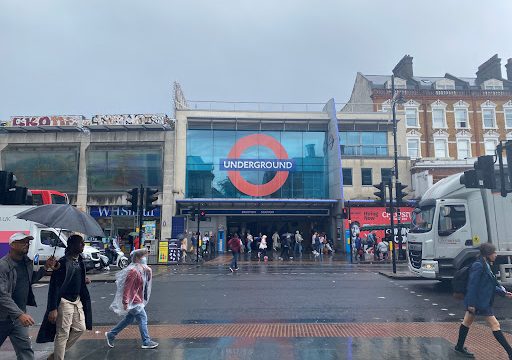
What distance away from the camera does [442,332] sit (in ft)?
23.6

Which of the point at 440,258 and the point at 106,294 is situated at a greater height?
the point at 440,258

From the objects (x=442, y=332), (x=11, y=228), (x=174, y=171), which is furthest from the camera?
(x=174, y=171)

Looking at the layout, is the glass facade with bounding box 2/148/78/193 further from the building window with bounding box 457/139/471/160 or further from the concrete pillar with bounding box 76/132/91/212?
the building window with bounding box 457/139/471/160

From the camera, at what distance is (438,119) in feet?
129

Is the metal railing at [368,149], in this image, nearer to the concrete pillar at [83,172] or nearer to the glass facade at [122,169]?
the glass facade at [122,169]

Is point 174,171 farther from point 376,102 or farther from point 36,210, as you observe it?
point 36,210

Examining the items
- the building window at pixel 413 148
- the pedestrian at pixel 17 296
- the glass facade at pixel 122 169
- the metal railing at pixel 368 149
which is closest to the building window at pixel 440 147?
the building window at pixel 413 148

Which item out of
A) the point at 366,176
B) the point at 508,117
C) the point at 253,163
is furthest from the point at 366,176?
the point at 508,117

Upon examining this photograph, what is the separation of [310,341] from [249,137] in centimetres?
2788

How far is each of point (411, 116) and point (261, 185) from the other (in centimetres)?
1734

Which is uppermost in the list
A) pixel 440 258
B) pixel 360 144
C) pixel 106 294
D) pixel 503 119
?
pixel 503 119

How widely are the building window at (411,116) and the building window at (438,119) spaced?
181cm

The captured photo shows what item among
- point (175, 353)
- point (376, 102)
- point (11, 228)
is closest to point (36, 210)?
point (175, 353)

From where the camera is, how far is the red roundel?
32.8 m
